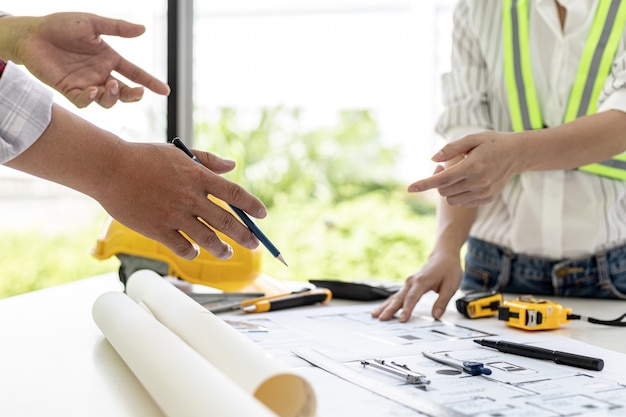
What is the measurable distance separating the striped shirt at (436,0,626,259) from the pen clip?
713 mm

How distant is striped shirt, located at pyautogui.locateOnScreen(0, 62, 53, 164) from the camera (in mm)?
707

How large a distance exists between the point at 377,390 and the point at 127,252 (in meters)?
0.81

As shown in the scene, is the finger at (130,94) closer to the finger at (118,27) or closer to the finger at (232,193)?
the finger at (118,27)

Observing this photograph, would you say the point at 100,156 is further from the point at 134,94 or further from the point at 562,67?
the point at 562,67

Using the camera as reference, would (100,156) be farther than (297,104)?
No

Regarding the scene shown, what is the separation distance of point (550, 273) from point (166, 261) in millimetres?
796

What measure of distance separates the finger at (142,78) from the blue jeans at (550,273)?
30.4 inches

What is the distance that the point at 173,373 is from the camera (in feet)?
2.06

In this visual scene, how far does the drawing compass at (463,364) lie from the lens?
30.5 inches

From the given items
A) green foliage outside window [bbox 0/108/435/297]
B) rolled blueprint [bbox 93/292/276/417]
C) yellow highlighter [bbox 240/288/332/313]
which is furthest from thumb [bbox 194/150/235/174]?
green foliage outside window [bbox 0/108/435/297]

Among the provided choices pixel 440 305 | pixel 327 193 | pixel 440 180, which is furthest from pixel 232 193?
pixel 327 193

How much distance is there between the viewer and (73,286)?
1.51 metres

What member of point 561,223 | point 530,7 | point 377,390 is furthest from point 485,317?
point 530,7

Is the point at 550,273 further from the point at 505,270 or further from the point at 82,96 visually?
the point at 82,96
